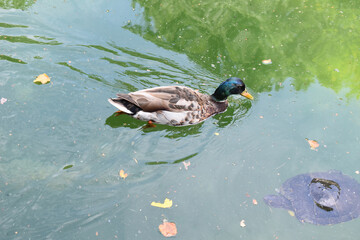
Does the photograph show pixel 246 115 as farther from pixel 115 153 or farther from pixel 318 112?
pixel 115 153

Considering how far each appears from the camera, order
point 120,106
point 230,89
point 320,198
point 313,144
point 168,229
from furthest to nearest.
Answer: point 230,89 < point 313,144 < point 120,106 < point 320,198 < point 168,229

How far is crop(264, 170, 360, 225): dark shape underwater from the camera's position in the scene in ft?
14.7

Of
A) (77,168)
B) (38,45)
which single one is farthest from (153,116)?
(38,45)

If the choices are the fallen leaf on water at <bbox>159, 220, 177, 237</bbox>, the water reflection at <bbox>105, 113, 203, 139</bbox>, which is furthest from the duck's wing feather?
the fallen leaf on water at <bbox>159, 220, 177, 237</bbox>

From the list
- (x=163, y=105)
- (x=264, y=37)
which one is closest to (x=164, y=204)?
(x=163, y=105)

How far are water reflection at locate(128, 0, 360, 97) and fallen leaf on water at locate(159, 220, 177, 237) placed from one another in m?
2.93

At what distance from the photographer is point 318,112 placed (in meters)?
5.88

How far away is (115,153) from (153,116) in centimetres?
81

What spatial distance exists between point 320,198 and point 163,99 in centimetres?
244

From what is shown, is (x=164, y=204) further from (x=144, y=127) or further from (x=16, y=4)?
(x=16, y=4)

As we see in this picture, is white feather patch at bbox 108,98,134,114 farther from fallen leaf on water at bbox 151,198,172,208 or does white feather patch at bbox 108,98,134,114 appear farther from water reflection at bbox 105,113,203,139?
fallen leaf on water at bbox 151,198,172,208

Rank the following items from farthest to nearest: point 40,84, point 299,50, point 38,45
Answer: point 299,50
point 38,45
point 40,84

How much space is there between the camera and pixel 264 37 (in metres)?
7.17

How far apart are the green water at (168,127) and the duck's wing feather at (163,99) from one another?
34cm
